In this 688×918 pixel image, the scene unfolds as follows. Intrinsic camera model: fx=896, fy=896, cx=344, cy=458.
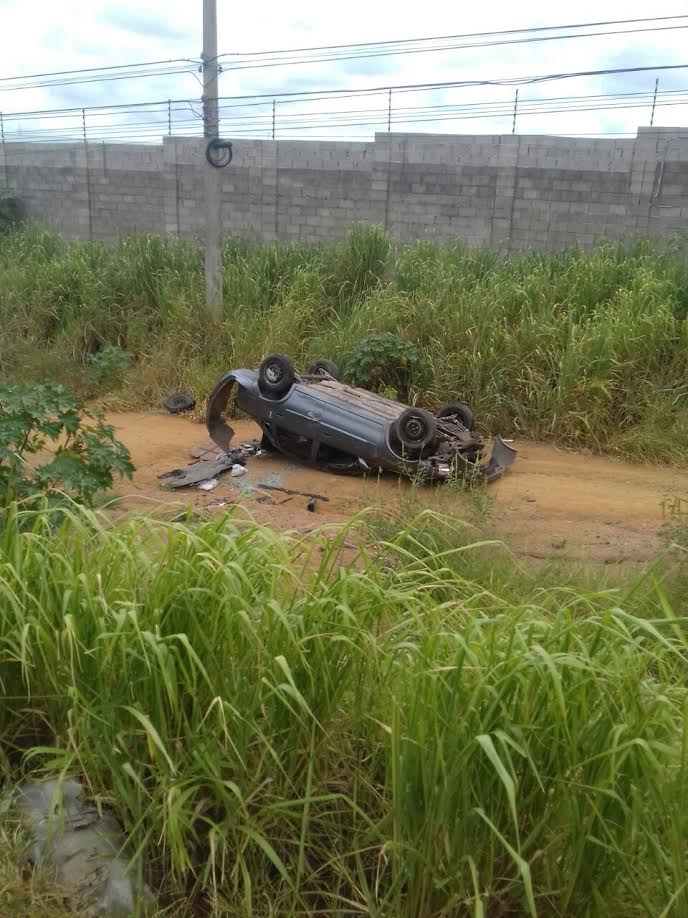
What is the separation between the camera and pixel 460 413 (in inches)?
335

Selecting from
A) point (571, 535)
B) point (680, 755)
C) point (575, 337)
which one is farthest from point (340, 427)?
point (680, 755)

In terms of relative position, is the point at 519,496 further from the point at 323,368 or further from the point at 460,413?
the point at 323,368

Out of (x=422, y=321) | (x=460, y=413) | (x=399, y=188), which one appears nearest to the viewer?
(x=460, y=413)

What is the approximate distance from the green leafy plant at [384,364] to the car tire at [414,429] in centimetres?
228

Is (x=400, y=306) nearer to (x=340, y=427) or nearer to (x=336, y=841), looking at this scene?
(x=340, y=427)

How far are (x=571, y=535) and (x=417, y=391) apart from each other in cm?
384

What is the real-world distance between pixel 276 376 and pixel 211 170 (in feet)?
15.4

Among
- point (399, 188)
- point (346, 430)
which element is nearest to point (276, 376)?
point (346, 430)

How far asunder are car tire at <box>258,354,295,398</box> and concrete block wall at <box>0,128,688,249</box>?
7.83m

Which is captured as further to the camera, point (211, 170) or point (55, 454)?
point (211, 170)

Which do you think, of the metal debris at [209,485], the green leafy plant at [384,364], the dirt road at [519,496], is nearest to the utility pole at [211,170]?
the green leafy plant at [384,364]

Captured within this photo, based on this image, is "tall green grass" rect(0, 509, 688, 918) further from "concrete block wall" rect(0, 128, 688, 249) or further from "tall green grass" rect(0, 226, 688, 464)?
"concrete block wall" rect(0, 128, 688, 249)

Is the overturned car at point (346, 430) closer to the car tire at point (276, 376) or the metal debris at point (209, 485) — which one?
the car tire at point (276, 376)

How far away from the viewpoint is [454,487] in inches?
254
